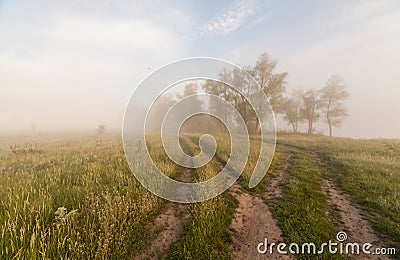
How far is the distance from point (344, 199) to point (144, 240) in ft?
30.2

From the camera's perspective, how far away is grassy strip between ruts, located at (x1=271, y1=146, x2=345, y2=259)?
5.81 meters

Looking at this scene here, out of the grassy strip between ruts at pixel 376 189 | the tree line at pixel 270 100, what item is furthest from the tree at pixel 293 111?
the grassy strip between ruts at pixel 376 189

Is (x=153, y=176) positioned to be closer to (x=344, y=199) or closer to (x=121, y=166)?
(x=121, y=166)

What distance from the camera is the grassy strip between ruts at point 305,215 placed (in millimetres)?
5805

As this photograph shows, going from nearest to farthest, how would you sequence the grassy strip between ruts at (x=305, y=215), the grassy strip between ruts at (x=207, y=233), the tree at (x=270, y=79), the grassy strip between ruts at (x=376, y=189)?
1. the grassy strip between ruts at (x=207, y=233)
2. the grassy strip between ruts at (x=305, y=215)
3. the grassy strip between ruts at (x=376, y=189)
4. the tree at (x=270, y=79)

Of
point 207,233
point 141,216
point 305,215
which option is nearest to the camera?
point 207,233

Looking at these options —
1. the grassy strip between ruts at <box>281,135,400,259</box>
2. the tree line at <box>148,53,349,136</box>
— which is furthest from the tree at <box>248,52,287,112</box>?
the grassy strip between ruts at <box>281,135,400,259</box>

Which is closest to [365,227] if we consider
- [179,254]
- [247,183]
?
[247,183]

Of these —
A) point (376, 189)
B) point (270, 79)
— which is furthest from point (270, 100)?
point (376, 189)

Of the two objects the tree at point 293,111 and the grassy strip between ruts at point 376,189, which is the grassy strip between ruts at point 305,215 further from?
the tree at point 293,111

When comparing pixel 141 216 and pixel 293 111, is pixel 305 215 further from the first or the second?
pixel 293 111

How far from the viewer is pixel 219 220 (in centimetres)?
652

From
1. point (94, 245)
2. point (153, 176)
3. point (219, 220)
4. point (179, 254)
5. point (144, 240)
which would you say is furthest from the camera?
point (153, 176)

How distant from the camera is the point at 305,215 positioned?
711 centimetres
